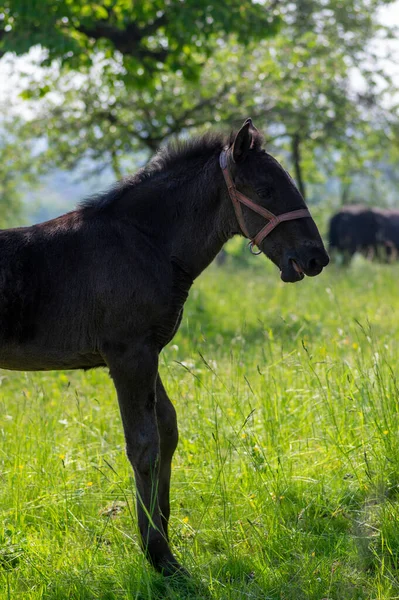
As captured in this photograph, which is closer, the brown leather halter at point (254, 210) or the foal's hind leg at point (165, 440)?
the brown leather halter at point (254, 210)

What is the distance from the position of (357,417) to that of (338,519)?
3.37 feet

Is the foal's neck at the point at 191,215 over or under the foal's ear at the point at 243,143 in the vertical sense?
under

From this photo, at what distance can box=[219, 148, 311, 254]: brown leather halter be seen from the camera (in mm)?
3932

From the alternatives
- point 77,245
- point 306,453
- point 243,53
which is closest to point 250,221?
point 77,245

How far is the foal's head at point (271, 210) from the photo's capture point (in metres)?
3.90

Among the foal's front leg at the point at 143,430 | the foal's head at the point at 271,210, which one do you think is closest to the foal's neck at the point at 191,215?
the foal's head at the point at 271,210

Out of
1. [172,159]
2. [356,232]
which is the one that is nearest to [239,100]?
[356,232]

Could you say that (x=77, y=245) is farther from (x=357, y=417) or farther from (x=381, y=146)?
(x=381, y=146)

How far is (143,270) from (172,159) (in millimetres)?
779

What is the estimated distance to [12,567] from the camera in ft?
12.8

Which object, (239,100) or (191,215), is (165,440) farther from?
(239,100)

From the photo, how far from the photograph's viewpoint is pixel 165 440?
13.9 ft

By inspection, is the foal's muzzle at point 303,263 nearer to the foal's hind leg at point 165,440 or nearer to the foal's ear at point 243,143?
the foal's ear at point 243,143

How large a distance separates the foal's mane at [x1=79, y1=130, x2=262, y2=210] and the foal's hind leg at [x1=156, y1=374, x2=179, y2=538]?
1.15m
